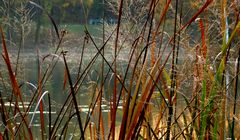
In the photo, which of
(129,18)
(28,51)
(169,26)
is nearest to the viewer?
(129,18)

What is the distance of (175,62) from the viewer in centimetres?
121

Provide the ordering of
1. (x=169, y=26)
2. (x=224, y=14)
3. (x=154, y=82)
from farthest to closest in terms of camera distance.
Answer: (x=169, y=26)
(x=224, y=14)
(x=154, y=82)

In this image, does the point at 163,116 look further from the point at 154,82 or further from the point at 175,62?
the point at 154,82

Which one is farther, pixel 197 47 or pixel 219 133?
pixel 197 47

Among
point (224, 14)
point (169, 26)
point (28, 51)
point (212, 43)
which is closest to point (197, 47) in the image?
point (212, 43)

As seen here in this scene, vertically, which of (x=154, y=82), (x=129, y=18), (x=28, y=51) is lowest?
(x=28, y=51)

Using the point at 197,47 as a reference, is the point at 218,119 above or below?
below

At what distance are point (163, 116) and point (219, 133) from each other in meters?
0.19

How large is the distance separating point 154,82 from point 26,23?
488 millimetres

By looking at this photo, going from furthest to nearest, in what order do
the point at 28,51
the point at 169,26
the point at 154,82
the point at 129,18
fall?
1. the point at 28,51
2. the point at 169,26
3. the point at 129,18
4. the point at 154,82

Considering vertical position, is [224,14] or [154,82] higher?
[224,14]

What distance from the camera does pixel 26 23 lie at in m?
1.33

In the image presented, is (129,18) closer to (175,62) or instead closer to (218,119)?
(175,62)

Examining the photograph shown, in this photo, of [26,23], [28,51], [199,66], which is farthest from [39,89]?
[28,51]
